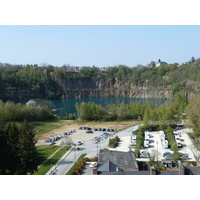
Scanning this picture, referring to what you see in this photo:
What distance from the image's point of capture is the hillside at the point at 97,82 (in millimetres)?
59969

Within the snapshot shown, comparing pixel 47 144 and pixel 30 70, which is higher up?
pixel 30 70

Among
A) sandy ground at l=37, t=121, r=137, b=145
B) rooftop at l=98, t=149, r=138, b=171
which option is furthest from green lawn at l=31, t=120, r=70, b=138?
rooftop at l=98, t=149, r=138, b=171

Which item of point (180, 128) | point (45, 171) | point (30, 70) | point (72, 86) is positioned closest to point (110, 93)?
point (72, 86)

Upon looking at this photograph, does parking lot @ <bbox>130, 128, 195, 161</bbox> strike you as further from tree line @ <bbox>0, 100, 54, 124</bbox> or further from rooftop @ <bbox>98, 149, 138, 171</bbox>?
tree line @ <bbox>0, 100, 54, 124</bbox>

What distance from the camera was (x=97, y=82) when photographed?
79562 millimetres

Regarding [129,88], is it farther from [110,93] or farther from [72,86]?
[72,86]

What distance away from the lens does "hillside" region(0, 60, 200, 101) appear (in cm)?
5997

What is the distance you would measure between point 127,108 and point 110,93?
47.0m

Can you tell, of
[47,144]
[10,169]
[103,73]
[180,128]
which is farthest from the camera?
[103,73]

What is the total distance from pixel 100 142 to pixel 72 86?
57.4 m

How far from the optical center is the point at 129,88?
A: 77.2m

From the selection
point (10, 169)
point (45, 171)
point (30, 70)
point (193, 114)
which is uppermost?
point (30, 70)

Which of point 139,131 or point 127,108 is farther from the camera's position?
point 127,108

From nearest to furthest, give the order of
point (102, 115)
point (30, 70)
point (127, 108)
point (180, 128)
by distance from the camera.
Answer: point (180, 128)
point (102, 115)
point (127, 108)
point (30, 70)
